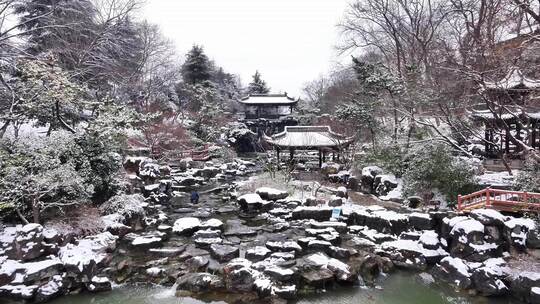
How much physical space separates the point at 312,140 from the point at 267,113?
2129 centimetres

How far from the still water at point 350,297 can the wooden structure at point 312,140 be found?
545 inches

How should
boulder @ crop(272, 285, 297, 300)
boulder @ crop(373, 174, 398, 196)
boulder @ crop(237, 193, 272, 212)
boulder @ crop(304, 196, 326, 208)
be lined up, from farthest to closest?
boulder @ crop(373, 174, 398, 196)
boulder @ crop(237, 193, 272, 212)
boulder @ crop(304, 196, 326, 208)
boulder @ crop(272, 285, 297, 300)

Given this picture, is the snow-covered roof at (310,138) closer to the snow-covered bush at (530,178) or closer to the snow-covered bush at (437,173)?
the snow-covered bush at (437,173)

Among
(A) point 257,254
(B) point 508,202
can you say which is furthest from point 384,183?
(A) point 257,254

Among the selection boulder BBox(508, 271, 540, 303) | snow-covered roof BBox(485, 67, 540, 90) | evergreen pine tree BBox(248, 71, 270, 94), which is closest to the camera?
boulder BBox(508, 271, 540, 303)

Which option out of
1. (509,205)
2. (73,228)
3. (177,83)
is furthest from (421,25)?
(177,83)

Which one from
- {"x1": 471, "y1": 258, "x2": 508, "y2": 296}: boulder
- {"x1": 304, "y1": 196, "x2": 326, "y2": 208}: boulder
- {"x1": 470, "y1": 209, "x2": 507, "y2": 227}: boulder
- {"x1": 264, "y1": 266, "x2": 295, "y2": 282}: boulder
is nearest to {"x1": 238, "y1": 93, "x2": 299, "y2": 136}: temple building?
{"x1": 304, "y1": 196, "x2": 326, "y2": 208}: boulder

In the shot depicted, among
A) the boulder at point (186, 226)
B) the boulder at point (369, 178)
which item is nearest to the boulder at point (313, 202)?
the boulder at point (369, 178)

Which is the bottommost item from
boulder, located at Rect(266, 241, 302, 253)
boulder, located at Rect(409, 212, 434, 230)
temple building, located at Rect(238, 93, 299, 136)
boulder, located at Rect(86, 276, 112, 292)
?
boulder, located at Rect(86, 276, 112, 292)

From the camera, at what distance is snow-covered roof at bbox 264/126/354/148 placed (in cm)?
2284

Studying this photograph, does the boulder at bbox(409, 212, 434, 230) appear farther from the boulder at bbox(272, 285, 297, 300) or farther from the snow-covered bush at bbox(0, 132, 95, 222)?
the snow-covered bush at bbox(0, 132, 95, 222)

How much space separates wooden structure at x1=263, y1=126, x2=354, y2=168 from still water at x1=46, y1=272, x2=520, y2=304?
13850 millimetres

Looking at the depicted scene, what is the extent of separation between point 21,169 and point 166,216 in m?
5.82

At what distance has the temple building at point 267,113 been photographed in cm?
4178
